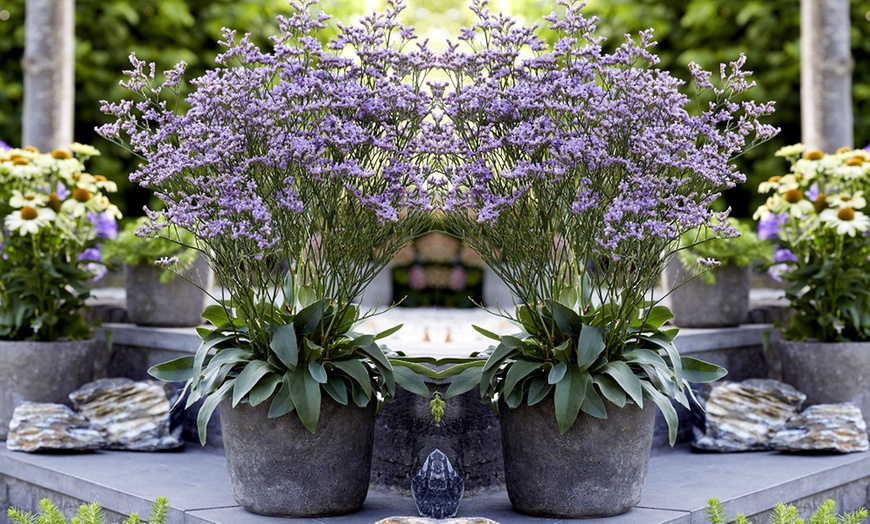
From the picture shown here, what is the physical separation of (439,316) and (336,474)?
7.02 ft

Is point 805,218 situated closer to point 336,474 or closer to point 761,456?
point 761,456

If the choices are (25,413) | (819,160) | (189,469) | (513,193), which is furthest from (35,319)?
(819,160)

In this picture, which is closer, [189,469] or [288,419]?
[288,419]

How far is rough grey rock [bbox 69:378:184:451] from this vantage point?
3680mm

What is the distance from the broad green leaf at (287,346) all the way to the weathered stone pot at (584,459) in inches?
24.6

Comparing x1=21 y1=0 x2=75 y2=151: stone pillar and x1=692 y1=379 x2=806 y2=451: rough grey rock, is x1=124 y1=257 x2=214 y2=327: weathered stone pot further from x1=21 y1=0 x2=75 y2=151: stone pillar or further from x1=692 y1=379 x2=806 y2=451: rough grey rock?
x1=692 y1=379 x2=806 y2=451: rough grey rock

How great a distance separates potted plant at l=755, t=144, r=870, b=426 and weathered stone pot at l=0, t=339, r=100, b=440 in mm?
2739

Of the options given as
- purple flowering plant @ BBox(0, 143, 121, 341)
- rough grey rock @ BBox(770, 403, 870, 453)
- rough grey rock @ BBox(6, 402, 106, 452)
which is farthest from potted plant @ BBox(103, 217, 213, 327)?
rough grey rock @ BBox(770, 403, 870, 453)

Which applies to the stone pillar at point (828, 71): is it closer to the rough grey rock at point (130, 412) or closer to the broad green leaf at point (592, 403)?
the broad green leaf at point (592, 403)

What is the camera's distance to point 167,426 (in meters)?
3.72

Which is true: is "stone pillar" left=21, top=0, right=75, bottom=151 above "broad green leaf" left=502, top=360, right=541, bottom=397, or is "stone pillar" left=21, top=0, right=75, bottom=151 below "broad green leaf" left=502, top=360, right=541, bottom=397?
above

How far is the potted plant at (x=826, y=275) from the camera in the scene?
12.3ft

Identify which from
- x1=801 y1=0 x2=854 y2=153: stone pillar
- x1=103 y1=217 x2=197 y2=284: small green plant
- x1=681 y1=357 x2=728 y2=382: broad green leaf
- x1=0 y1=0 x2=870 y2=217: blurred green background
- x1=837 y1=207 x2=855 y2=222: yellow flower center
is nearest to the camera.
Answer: x1=681 y1=357 x2=728 y2=382: broad green leaf

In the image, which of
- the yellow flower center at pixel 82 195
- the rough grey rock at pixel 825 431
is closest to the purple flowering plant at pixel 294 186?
the yellow flower center at pixel 82 195
